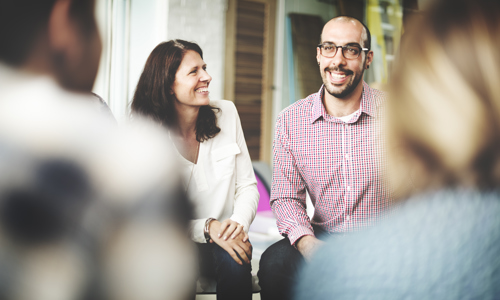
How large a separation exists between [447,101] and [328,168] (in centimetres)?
33

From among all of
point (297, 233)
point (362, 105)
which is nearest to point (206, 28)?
point (362, 105)

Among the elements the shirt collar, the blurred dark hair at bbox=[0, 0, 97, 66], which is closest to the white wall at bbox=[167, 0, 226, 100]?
the shirt collar

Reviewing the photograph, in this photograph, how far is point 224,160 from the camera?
87 cm

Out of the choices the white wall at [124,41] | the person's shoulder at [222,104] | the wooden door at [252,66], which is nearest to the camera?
the white wall at [124,41]

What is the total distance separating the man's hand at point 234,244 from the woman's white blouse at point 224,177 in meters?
0.02

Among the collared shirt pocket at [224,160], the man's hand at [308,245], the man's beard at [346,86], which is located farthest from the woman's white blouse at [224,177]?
the man's beard at [346,86]

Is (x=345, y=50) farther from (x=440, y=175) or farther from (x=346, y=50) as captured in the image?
(x=440, y=175)

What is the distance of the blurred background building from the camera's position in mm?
682

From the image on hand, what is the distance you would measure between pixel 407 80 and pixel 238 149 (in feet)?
1.32

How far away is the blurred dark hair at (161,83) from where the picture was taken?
0.78 meters

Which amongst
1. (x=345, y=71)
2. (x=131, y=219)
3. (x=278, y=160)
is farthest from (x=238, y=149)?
(x=131, y=219)

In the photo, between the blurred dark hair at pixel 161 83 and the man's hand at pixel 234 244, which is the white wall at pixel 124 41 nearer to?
the blurred dark hair at pixel 161 83

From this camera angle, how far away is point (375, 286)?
0.58m

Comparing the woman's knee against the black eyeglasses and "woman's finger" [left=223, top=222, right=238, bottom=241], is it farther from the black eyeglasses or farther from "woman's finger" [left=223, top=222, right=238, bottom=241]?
the black eyeglasses
